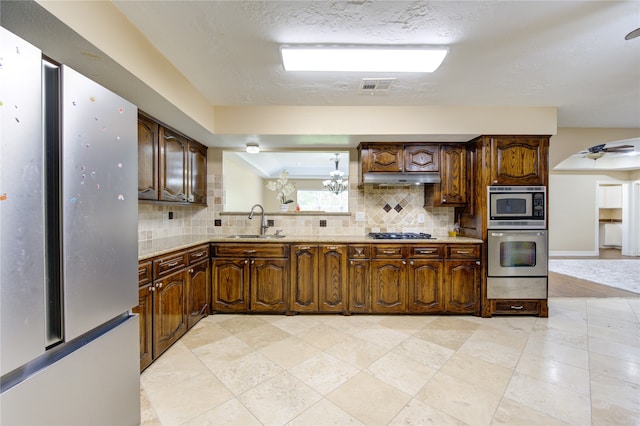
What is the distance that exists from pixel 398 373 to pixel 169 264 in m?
2.01

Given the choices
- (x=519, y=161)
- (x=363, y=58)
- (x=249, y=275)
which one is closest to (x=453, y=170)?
(x=519, y=161)

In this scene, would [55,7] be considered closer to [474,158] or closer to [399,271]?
[399,271]

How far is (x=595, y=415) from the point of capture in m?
1.49

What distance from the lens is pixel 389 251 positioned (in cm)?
289

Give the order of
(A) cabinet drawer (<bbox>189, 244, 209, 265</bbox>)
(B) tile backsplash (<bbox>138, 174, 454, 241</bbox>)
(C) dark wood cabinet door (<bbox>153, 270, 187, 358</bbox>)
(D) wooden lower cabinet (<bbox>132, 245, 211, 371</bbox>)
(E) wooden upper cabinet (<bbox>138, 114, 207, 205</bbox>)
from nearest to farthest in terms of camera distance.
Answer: (D) wooden lower cabinet (<bbox>132, 245, 211, 371</bbox>) < (C) dark wood cabinet door (<bbox>153, 270, 187, 358</bbox>) < (E) wooden upper cabinet (<bbox>138, 114, 207, 205</bbox>) < (A) cabinet drawer (<bbox>189, 244, 209, 265</bbox>) < (B) tile backsplash (<bbox>138, 174, 454, 241</bbox>)

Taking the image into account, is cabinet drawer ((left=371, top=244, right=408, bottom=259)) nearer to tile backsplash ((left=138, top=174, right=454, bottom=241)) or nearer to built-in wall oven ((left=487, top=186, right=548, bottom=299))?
tile backsplash ((left=138, top=174, right=454, bottom=241))

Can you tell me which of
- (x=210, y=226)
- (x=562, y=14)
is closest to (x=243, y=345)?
(x=210, y=226)

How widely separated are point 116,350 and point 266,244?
1822 millimetres

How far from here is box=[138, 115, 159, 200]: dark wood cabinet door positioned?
2.09 metres

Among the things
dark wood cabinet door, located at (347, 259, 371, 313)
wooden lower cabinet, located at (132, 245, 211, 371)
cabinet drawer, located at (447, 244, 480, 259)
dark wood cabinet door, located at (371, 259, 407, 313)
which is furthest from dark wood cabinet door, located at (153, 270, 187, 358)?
cabinet drawer, located at (447, 244, 480, 259)

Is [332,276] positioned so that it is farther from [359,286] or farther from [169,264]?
[169,264]

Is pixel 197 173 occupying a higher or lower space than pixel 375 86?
lower

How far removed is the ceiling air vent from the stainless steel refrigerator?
68.9 inches

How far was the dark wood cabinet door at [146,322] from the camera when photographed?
1.83m
